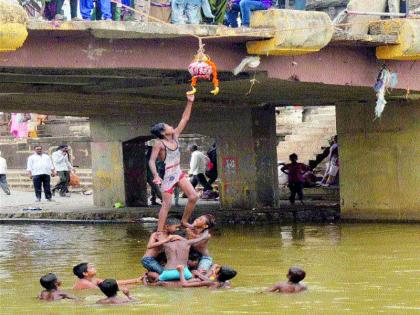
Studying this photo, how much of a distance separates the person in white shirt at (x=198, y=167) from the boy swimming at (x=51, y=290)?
16.1 m

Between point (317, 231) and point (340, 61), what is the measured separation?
13.6ft

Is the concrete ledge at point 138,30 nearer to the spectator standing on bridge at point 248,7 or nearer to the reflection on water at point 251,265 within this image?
the spectator standing on bridge at point 248,7

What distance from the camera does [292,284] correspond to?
1537 centimetres

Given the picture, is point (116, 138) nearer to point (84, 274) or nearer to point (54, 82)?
point (54, 82)

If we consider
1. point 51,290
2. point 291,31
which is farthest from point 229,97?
point 51,290

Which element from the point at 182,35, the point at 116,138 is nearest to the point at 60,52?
the point at 182,35

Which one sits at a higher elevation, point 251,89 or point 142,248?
point 251,89

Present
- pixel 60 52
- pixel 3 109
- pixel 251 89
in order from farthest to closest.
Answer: pixel 3 109 < pixel 251 89 < pixel 60 52

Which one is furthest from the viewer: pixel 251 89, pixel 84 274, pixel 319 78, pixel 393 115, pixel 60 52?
pixel 393 115

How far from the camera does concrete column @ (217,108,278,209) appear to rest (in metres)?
28.0

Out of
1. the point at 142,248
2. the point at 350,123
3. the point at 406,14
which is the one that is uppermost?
the point at 406,14

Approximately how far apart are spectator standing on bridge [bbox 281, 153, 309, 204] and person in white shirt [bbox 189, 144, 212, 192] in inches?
107

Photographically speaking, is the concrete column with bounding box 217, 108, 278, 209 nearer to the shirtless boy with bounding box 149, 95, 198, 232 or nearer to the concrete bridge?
the concrete bridge

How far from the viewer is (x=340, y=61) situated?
21609 millimetres
